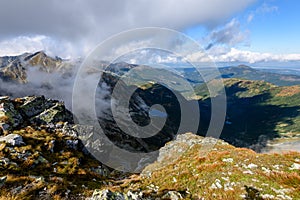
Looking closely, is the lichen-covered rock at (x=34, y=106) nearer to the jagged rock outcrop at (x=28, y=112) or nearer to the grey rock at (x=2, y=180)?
the jagged rock outcrop at (x=28, y=112)

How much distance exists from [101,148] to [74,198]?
120ft

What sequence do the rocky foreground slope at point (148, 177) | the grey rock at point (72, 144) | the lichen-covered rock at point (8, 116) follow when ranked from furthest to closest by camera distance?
the grey rock at point (72, 144) < the lichen-covered rock at point (8, 116) < the rocky foreground slope at point (148, 177)

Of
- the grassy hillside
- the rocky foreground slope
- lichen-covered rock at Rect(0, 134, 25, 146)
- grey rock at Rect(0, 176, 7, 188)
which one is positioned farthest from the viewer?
lichen-covered rock at Rect(0, 134, 25, 146)

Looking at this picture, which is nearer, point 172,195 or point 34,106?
point 172,195

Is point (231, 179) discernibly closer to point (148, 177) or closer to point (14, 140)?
point (148, 177)

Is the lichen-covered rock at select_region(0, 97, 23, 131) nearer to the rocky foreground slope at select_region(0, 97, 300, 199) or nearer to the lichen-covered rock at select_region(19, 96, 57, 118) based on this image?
the rocky foreground slope at select_region(0, 97, 300, 199)

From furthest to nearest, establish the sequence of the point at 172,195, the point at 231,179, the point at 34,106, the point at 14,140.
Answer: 1. the point at 34,106
2. the point at 14,140
3. the point at 231,179
4. the point at 172,195

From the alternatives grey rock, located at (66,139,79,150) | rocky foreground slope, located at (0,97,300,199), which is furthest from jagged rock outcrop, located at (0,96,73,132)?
grey rock, located at (66,139,79,150)

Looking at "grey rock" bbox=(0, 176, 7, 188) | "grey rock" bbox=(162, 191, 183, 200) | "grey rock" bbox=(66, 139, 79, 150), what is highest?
"grey rock" bbox=(0, 176, 7, 188)

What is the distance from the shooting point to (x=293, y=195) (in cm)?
1734

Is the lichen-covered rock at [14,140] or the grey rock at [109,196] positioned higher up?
the grey rock at [109,196]

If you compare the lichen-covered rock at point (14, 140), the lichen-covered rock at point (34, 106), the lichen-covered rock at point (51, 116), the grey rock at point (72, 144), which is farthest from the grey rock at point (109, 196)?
the lichen-covered rock at point (34, 106)

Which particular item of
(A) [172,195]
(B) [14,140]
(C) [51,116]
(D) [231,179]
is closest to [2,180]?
(B) [14,140]

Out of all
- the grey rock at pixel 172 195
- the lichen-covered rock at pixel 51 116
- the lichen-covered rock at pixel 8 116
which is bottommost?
the grey rock at pixel 172 195
